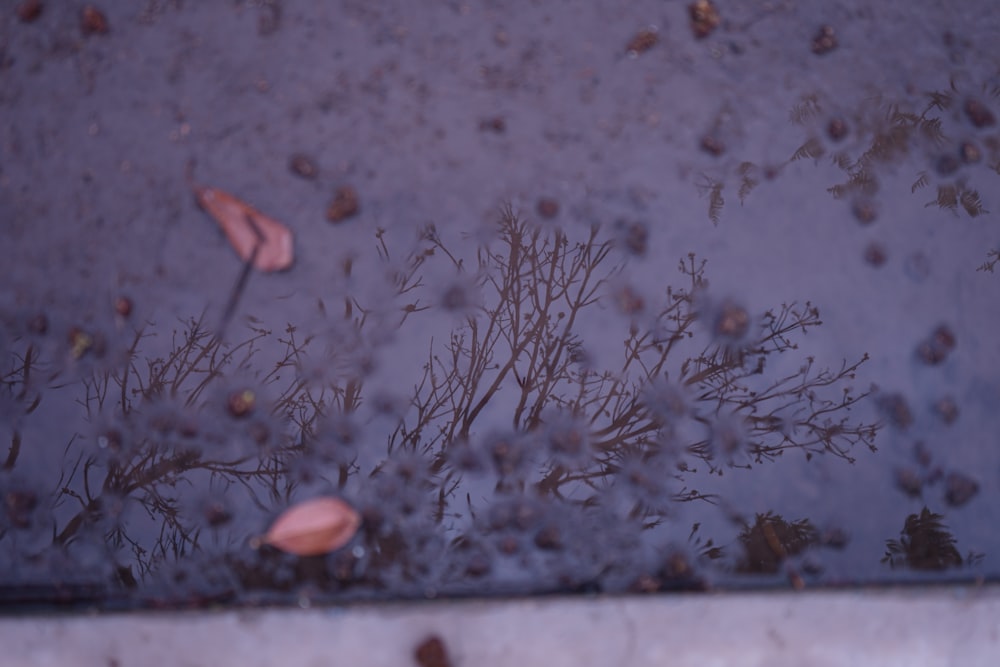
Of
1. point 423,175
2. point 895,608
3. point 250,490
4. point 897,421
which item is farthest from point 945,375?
point 250,490

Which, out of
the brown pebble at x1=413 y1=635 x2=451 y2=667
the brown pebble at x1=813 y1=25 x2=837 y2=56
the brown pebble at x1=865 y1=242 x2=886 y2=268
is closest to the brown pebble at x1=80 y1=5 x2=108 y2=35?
the brown pebble at x1=413 y1=635 x2=451 y2=667

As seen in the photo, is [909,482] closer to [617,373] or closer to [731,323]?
[731,323]

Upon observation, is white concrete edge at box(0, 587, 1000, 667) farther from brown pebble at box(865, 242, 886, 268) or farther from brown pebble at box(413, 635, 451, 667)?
brown pebble at box(865, 242, 886, 268)

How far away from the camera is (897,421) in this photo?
1.28m

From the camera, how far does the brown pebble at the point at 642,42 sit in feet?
4.40

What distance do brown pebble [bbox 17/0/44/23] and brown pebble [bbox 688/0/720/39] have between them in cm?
121

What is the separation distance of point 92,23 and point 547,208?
2.97 ft

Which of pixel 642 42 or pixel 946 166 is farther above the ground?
pixel 642 42

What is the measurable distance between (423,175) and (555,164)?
0.24 metres

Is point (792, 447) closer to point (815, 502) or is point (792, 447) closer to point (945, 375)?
point (815, 502)

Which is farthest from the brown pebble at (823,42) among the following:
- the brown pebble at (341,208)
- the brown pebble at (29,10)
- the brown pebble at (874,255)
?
the brown pebble at (29,10)

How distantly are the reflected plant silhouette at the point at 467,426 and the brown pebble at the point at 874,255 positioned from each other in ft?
0.52

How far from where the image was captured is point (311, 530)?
3.91ft

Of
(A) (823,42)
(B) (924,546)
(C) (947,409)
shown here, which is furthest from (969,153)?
(B) (924,546)
